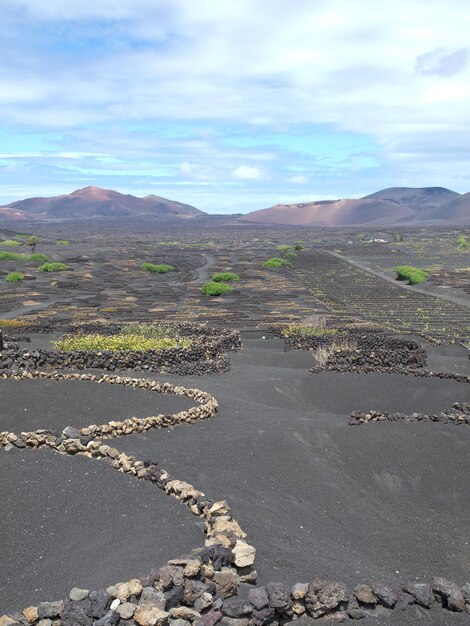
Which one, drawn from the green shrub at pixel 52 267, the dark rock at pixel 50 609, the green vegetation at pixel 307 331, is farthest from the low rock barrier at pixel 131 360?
the green shrub at pixel 52 267

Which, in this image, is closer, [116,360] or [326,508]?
[326,508]

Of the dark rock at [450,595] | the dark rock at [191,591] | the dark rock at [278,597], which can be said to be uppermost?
the dark rock at [191,591]

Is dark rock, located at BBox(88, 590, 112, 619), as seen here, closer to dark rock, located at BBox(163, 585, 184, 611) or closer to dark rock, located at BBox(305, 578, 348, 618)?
dark rock, located at BBox(163, 585, 184, 611)

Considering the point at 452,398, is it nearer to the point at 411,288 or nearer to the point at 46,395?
the point at 46,395

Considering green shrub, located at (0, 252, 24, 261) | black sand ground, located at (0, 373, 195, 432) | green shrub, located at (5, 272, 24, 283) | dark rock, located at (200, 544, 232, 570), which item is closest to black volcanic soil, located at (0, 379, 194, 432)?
black sand ground, located at (0, 373, 195, 432)

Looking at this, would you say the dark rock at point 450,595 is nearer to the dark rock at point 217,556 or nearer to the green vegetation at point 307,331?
the dark rock at point 217,556

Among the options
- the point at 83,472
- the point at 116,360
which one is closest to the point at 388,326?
the point at 116,360

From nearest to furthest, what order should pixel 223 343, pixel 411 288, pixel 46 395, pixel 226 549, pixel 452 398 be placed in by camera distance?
pixel 226 549
pixel 46 395
pixel 452 398
pixel 223 343
pixel 411 288
